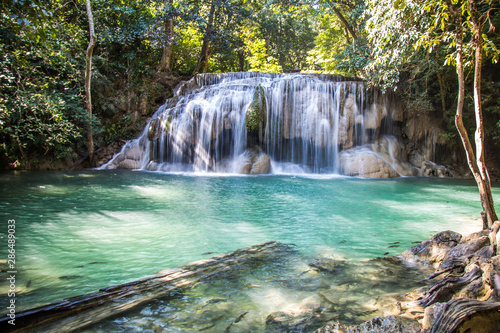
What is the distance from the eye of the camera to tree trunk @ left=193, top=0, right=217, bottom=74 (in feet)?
61.9

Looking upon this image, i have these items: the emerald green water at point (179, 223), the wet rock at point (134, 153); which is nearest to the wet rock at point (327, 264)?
the emerald green water at point (179, 223)

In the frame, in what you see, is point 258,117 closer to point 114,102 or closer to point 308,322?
point 114,102

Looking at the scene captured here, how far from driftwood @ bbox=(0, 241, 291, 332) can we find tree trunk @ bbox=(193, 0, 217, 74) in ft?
59.2

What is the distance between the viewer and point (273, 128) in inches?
595

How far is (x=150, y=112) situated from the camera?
1761 cm

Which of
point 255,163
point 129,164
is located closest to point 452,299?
point 255,163

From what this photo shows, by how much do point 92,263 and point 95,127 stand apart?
12.5m

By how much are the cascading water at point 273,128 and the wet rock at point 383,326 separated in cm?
1224

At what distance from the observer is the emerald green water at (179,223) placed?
3492 mm

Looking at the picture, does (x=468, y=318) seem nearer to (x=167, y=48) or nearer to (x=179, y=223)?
(x=179, y=223)

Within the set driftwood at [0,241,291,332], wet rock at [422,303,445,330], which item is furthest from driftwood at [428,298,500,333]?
driftwood at [0,241,291,332]

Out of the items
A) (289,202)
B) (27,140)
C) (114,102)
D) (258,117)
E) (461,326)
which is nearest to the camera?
(461,326)

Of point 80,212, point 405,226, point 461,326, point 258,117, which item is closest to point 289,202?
point 405,226

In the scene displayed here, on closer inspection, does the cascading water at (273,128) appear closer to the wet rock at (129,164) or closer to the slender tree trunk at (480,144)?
the wet rock at (129,164)
